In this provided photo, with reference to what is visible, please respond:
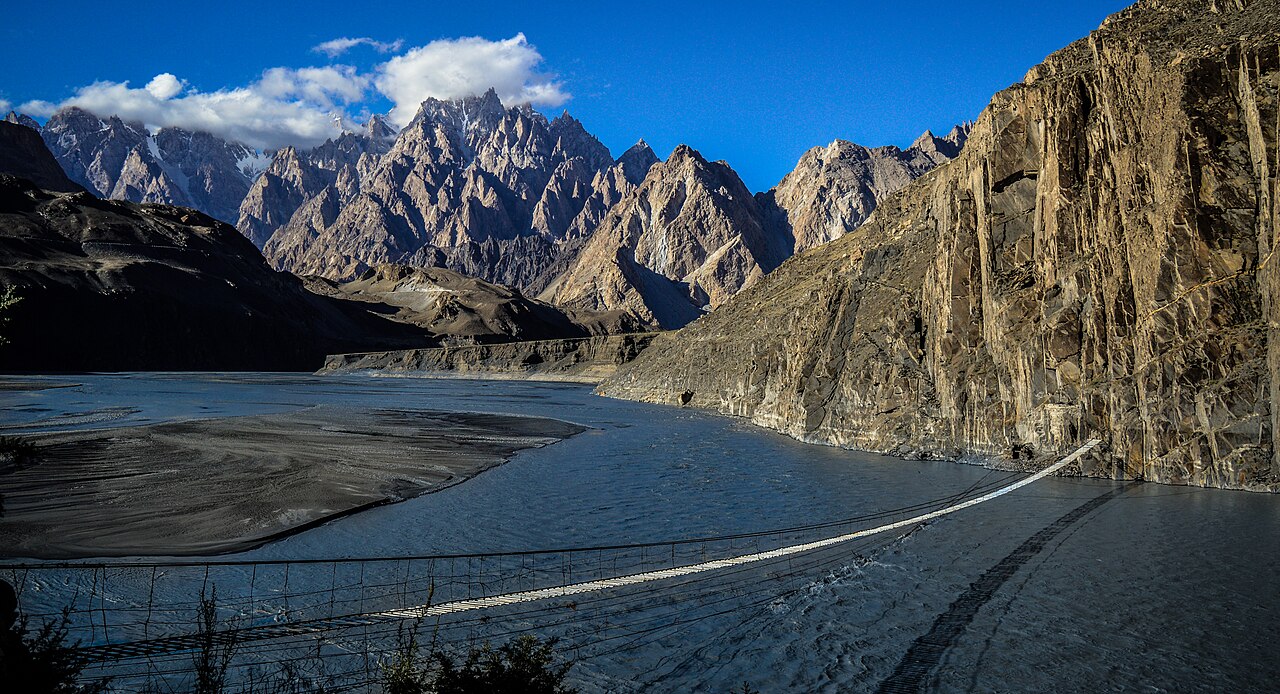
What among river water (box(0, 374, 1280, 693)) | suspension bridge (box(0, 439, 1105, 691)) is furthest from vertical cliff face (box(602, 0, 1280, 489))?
suspension bridge (box(0, 439, 1105, 691))

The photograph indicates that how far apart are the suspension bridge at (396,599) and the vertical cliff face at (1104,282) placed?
1307cm

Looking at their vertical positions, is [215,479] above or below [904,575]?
above

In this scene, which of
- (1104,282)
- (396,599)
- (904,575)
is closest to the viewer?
(396,599)

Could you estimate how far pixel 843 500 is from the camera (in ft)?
121

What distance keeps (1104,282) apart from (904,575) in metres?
24.4

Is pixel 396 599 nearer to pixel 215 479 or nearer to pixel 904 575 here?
pixel 904 575

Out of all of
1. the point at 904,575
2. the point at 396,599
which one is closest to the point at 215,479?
the point at 396,599

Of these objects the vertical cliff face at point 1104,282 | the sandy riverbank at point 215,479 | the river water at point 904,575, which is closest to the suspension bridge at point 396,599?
the river water at point 904,575

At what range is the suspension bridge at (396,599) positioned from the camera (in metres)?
17.6

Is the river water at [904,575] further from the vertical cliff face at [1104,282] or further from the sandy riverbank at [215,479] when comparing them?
the vertical cliff face at [1104,282]

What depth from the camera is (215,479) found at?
132 feet

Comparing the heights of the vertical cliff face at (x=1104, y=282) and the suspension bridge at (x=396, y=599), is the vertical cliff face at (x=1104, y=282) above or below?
above

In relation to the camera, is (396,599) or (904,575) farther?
(904,575)

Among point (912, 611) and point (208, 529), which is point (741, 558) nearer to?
point (912, 611)
